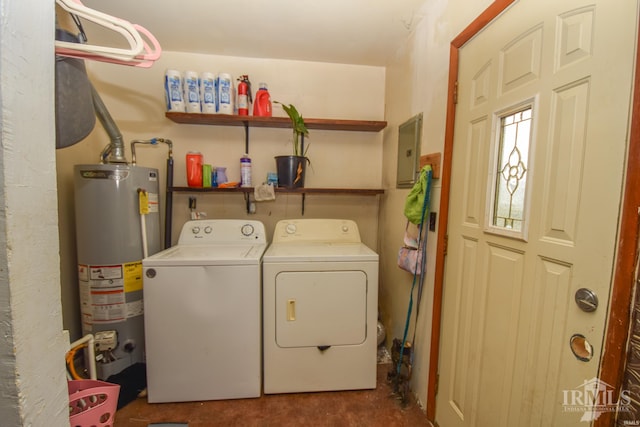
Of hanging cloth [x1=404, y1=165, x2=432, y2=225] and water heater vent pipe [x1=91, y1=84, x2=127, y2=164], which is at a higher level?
water heater vent pipe [x1=91, y1=84, x2=127, y2=164]

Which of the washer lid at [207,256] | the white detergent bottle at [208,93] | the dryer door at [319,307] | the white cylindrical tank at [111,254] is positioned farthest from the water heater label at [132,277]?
the white detergent bottle at [208,93]

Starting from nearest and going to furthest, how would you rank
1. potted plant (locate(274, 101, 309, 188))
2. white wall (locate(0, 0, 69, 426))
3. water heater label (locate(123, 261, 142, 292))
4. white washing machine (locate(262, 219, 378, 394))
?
1. white wall (locate(0, 0, 69, 426))
2. white washing machine (locate(262, 219, 378, 394))
3. water heater label (locate(123, 261, 142, 292))
4. potted plant (locate(274, 101, 309, 188))

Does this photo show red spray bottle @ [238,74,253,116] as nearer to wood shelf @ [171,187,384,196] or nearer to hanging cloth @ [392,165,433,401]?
→ wood shelf @ [171,187,384,196]

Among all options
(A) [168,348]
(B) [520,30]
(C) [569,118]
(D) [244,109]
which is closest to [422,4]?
(B) [520,30]

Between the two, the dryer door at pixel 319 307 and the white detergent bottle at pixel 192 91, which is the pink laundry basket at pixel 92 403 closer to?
the dryer door at pixel 319 307

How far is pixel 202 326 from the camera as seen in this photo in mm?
1507

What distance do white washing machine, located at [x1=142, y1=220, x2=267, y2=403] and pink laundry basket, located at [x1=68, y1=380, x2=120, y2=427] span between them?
0.41 metres

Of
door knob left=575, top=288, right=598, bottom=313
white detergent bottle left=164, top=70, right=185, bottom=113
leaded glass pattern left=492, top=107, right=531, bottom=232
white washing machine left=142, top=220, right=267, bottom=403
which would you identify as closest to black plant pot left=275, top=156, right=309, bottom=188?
white washing machine left=142, top=220, right=267, bottom=403

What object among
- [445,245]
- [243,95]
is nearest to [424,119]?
[445,245]

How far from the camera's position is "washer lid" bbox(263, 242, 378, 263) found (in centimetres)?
156

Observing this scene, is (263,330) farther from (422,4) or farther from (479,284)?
(422,4)

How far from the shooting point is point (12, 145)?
547 mm

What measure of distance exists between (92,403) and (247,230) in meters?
1.23

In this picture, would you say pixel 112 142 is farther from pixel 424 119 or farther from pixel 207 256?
pixel 424 119
